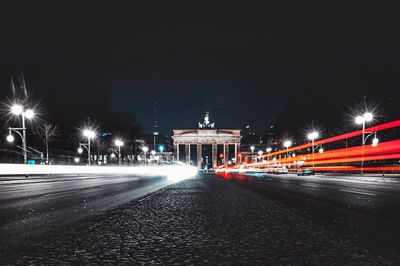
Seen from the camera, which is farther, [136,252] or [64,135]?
[64,135]

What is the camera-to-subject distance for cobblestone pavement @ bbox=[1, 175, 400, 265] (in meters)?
3.85

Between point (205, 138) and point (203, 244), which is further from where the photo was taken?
point (205, 138)

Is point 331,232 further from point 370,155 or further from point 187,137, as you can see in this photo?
point 187,137

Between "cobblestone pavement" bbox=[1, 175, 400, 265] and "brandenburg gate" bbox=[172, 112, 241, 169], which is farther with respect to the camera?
"brandenburg gate" bbox=[172, 112, 241, 169]

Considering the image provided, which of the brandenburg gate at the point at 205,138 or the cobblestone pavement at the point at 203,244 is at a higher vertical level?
the brandenburg gate at the point at 205,138

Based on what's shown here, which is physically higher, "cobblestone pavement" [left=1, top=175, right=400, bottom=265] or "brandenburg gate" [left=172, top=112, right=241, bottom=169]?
"brandenburg gate" [left=172, top=112, right=241, bottom=169]

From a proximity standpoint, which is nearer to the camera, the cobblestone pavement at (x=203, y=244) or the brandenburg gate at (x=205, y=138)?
the cobblestone pavement at (x=203, y=244)

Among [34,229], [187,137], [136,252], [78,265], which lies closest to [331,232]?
[136,252]

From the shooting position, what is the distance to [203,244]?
462 cm

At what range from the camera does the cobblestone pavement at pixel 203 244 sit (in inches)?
152

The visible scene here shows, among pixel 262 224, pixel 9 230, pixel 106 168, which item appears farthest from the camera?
pixel 106 168

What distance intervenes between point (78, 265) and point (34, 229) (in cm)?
242

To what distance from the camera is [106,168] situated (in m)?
55.3

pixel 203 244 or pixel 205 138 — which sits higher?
pixel 205 138
